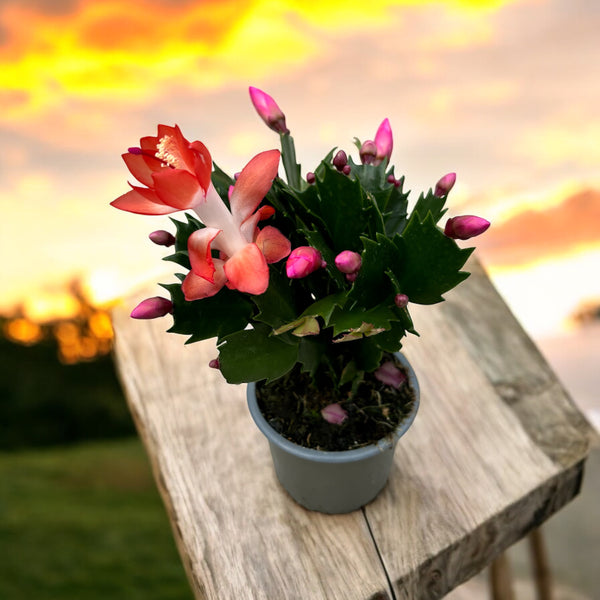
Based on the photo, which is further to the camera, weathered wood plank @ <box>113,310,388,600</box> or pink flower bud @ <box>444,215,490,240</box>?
weathered wood plank @ <box>113,310,388,600</box>

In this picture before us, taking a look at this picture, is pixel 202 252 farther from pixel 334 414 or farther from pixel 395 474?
pixel 395 474

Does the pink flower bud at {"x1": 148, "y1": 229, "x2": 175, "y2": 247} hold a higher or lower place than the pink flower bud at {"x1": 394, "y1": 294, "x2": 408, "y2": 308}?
lower

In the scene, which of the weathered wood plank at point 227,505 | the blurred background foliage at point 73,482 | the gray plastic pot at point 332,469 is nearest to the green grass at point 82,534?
the blurred background foliage at point 73,482

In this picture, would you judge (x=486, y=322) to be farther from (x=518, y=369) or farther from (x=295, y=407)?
(x=295, y=407)

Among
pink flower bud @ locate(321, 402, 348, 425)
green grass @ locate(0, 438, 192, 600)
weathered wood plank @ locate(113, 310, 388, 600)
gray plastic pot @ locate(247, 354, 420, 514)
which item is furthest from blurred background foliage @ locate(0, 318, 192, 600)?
pink flower bud @ locate(321, 402, 348, 425)

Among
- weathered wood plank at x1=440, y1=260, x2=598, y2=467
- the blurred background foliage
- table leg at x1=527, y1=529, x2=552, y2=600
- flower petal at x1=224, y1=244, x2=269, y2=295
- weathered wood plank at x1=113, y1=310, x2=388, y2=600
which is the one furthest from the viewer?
the blurred background foliage

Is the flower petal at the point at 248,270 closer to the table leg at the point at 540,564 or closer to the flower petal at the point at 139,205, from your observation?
the flower petal at the point at 139,205

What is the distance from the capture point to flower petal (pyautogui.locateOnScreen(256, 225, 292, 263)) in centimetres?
43

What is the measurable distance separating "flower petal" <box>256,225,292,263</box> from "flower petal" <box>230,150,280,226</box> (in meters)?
0.02

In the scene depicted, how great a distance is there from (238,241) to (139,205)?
7 centimetres

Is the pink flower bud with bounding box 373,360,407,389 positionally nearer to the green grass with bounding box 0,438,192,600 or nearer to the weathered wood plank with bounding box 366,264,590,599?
the weathered wood plank with bounding box 366,264,590,599

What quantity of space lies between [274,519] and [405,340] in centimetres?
32

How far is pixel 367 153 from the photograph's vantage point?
52cm

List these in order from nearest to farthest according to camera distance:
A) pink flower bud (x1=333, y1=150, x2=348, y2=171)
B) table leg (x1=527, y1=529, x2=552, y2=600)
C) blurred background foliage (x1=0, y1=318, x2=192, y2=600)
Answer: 1. pink flower bud (x1=333, y1=150, x2=348, y2=171)
2. table leg (x1=527, y1=529, x2=552, y2=600)
3. blurred background foliage (x1=0, y1=318, x2=192, y2=600)
